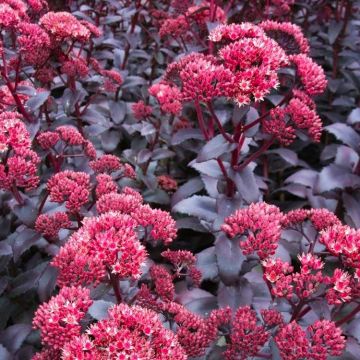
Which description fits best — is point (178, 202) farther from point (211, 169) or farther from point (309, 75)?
point (309, 75)

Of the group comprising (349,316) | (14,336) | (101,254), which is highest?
(101,254)

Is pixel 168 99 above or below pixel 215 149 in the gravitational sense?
below

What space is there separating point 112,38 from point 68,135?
2101 millimetres

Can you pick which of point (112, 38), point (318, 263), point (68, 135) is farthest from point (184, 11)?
point (318, 263)

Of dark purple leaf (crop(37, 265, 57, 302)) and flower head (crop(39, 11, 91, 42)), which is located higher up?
flower head (crop(39, 11, 91, 42))

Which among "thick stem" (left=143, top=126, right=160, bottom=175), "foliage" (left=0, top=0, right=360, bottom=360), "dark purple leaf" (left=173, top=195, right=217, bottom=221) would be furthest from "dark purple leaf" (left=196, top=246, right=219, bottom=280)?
"thick stem" (left=143, top=126, right=160, bottom=175)

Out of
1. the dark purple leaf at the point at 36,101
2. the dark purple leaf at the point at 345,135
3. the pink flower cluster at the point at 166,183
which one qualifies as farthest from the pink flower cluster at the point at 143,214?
the dark purple leaf at the point at 345,135

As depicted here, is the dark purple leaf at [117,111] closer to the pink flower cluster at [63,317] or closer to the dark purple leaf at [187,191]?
the dark purple leaf at [187,191]

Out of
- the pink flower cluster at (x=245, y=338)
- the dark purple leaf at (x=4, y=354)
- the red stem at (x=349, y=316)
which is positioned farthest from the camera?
the dark purple leaf at (x=4, y=354)

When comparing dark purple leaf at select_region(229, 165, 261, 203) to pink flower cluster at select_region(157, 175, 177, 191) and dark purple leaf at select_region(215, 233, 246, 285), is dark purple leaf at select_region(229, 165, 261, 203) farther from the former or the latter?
pink flower cluster at select_region(157, 175, 177, 191)

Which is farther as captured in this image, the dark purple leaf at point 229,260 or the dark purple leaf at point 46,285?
the dark purple leaf at point 229,260

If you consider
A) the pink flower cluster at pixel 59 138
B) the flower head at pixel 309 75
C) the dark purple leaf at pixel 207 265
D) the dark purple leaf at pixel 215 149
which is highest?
the flower head at pixel 309 75

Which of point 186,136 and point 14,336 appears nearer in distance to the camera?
point 14,336

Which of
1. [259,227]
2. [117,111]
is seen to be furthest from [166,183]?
[259,227]
